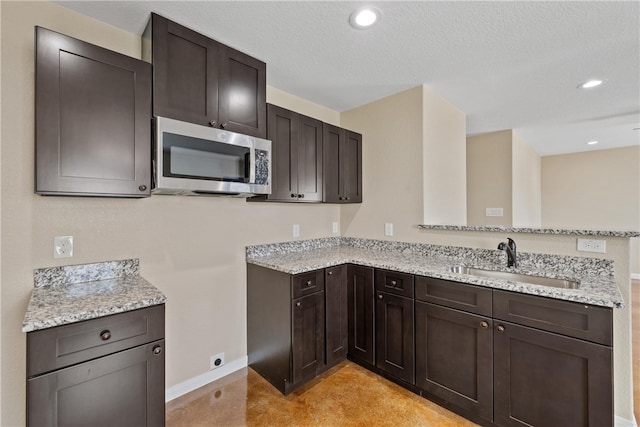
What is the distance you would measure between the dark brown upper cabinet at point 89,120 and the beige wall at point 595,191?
298 inches

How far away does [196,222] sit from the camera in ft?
7.32

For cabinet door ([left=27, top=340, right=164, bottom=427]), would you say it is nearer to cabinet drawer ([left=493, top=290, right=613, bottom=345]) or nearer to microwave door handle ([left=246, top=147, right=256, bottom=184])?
microwave door handle ([left=246, top=147, right=256, bottom=184])

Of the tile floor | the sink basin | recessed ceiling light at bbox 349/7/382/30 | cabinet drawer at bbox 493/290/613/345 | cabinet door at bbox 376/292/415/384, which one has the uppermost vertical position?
recessed ceiling light at bbox 349/7/382/30

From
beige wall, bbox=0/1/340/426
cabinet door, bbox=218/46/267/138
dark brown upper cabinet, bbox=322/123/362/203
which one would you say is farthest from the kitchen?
cabinet door, bbox=218/46/267/138

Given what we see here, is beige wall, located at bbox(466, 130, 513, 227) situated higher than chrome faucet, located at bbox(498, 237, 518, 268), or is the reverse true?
beige wall, located at bbox(466, 130, 513, 227)

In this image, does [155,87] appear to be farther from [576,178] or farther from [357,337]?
[576,178]

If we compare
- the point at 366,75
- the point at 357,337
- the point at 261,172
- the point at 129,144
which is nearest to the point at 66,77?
the point at 129,144

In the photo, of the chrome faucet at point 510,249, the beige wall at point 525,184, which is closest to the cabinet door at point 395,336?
the chrome faucet at point 510,249

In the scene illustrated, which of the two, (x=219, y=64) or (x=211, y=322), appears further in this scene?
(x=211, y=322)

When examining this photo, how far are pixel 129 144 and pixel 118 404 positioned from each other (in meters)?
1.32

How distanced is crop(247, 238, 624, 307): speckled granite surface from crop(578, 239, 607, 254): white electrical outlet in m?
0.07

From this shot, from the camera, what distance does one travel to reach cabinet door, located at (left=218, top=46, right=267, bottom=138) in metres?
2.00

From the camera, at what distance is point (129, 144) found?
161 cm

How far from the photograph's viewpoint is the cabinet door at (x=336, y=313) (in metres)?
2.38
